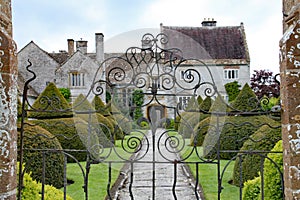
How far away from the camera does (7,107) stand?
2.27m

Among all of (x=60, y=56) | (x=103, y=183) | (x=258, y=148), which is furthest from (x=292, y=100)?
(x=60, y=56)

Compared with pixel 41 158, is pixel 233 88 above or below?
above

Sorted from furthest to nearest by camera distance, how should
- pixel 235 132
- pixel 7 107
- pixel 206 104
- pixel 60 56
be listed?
1. pixel 60 56
2. pixel 206 104
3. pixel 235 132
4. pixel 7 107

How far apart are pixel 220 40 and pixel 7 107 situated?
102 feet

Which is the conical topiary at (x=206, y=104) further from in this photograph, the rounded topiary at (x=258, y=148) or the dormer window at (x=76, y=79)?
the dormer window at (x=76, y=79)

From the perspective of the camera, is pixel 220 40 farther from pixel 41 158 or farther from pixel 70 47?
pixel 41 158

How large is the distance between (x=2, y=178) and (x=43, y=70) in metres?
28.9

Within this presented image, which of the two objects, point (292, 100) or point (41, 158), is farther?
point (41, 158)

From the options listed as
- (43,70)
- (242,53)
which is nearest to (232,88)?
(242,53)

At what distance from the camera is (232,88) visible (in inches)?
1168

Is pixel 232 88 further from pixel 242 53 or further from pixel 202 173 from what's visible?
pixel 202 173

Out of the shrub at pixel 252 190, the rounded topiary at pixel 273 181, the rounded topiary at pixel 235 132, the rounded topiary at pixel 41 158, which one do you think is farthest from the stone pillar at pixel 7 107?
the rounded topiary at pixel 235 132

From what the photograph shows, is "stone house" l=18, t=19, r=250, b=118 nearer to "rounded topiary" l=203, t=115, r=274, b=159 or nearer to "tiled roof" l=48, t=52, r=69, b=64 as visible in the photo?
"tiled roof" l=48, t=52, r=69, b=64

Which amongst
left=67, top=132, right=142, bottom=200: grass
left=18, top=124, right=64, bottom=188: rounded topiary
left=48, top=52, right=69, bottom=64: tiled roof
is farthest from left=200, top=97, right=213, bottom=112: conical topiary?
left=48, top=52, right=69, bottom=64: tiled roof
